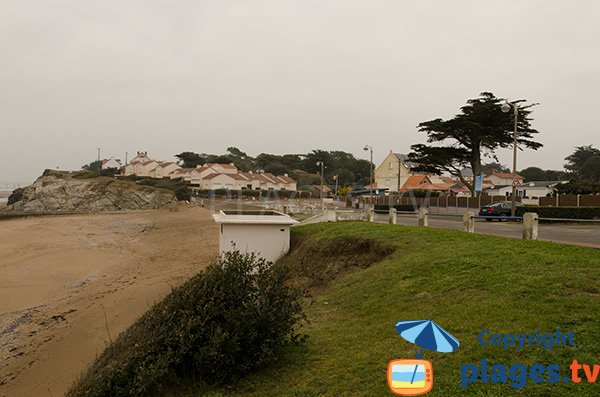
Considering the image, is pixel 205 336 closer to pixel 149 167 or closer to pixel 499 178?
pixel 499 178

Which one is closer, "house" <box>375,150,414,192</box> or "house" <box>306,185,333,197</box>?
"house" <box>375,150,414,192</box>

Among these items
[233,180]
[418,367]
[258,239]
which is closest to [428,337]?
[418,367]

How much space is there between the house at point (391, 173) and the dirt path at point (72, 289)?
44.1 m

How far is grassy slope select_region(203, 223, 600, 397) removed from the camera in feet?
14.2

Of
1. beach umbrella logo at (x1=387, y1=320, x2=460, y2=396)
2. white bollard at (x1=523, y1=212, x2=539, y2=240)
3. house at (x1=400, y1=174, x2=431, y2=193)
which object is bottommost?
beach umbrella logo at (x1=387, y1=320, x2=460, y2=396)

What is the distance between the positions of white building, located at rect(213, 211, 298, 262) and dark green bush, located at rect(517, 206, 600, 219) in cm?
1571

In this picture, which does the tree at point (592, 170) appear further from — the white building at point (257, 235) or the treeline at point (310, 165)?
the white building at point (257, 235)

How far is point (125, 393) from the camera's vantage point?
15.7ft

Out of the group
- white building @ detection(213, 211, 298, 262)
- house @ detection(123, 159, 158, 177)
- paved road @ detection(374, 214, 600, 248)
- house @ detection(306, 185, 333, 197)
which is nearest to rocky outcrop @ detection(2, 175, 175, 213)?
house @ detection(306, 185, 333, 197)

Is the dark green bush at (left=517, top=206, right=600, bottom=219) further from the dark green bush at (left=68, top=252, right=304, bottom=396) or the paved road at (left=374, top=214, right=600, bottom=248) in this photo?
the dark green bush at (left=68, top=252, right=304, bottom=396)

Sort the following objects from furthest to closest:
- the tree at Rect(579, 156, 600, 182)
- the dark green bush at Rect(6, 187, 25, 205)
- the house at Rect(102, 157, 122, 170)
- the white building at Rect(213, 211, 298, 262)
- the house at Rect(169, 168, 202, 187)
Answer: the house at Rect(102, 157, 122, 170) → the house at Rect(169, 168, 202, 187) → the tree at Rect(579, 156, 600, 182) → the dark green bush at Rect(6, 187, 25, 205) → the white building at Rect(213, 211, 298, 262)

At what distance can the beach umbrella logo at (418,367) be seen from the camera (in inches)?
123

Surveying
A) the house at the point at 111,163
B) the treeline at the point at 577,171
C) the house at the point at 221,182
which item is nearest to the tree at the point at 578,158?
the treeline at the point at 577,171

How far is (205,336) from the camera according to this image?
18.0 ft
